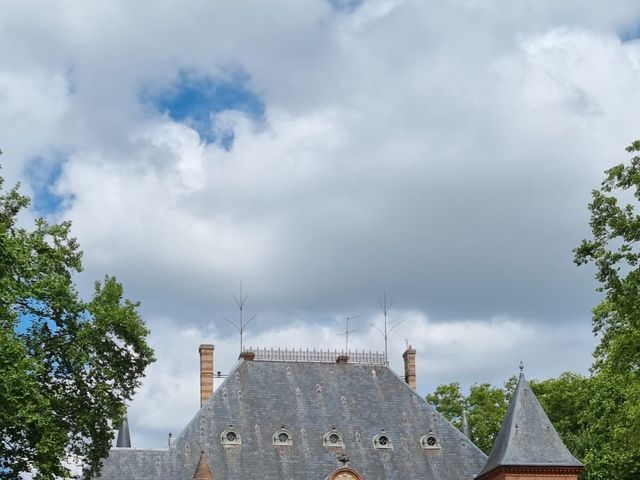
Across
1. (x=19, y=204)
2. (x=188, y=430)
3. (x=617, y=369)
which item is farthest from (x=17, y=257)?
(x=617, y=369)

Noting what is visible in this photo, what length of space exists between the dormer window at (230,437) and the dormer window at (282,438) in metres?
1.80

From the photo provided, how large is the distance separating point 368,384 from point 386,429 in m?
3.45

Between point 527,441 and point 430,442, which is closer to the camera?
point 527,441

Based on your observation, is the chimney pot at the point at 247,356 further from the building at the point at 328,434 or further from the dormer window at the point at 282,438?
the dormer window at the point at 282,438

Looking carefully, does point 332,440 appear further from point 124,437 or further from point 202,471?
point 124,437

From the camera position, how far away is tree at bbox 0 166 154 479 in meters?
42.5

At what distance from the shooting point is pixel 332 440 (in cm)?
5922

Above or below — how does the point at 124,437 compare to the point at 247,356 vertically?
below

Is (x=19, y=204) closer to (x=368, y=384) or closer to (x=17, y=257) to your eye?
(x=17, y=257)

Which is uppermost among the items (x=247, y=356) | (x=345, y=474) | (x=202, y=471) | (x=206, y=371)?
(x=247, y=356)

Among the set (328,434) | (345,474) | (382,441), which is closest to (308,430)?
(328,434)

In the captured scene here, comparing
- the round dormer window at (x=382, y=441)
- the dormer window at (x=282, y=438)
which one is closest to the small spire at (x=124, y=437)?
the dormer window at (x=282, y=438)

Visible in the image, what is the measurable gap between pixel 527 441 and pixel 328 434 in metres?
10.6

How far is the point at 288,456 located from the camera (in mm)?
57875
